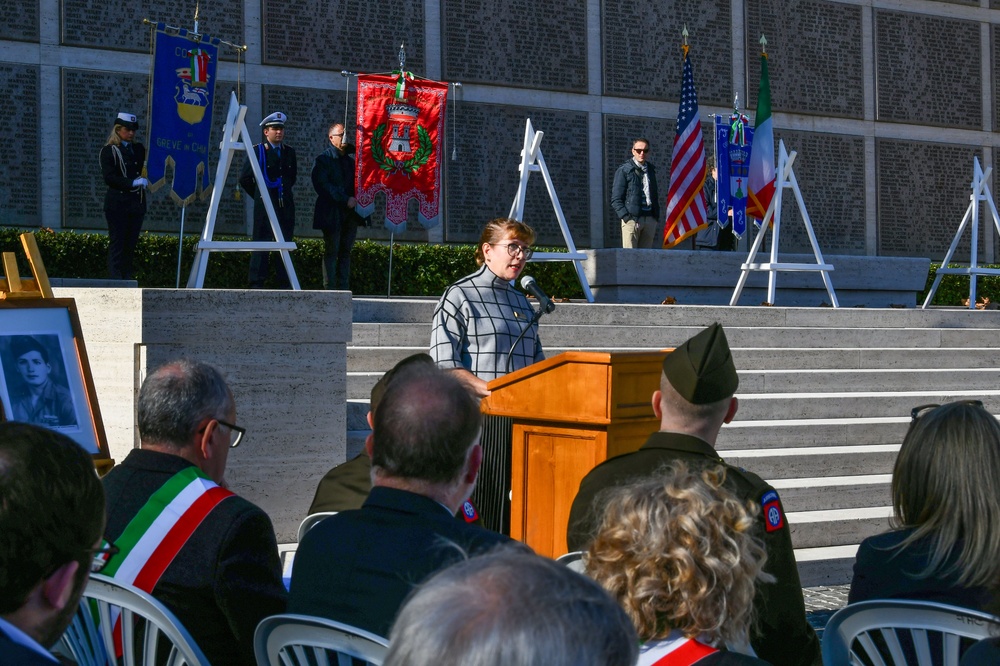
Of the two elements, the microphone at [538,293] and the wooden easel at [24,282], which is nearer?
the wooden easel at [24,282]

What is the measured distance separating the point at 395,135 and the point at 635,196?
316 centimetres

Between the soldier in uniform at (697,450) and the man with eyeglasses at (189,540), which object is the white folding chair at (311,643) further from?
the soldier in uniform at (697,450)

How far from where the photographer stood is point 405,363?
305 centimetres

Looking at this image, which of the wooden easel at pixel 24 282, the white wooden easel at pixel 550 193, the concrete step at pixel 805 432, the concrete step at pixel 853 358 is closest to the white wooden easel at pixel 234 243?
the concrete step at pixel 853 358

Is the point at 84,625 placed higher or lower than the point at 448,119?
lower

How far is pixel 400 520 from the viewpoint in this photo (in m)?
2.12

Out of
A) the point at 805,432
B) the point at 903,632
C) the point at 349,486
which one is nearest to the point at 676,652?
the point at 903,632

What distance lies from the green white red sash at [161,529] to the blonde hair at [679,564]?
1.04 metres

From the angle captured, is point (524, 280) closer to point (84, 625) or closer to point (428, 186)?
point (84, 625)

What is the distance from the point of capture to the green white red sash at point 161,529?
2436 millimetres

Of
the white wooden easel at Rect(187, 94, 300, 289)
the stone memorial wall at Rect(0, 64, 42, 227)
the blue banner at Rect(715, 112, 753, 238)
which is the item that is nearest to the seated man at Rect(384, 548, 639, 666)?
the white wooden easel at Rect(187, 94, 300, 289)

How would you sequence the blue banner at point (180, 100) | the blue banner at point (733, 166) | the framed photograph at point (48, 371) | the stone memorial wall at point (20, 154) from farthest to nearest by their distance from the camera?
the blue banner at point (733, 166) → the stone memorial wall at point (20, 154) → the blue banner at point (180, 100) → the framed photograph at point (48, 371)

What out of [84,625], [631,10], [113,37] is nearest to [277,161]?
[113,37]

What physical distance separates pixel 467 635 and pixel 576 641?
0.29 ft
